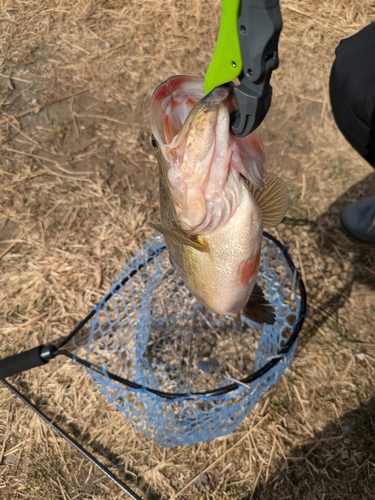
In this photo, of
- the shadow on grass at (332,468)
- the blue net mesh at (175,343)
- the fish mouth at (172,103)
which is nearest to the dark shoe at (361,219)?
the blue net mesh at (175,343)

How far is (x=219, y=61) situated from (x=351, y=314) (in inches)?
88.6

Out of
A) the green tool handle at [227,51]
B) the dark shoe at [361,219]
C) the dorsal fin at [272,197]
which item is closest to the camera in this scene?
the green tool handle at [227,51]

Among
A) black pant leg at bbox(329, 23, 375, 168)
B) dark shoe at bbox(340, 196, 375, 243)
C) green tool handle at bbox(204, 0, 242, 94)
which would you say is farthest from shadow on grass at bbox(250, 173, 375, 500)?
green tool handle at bbox(204, 0, 242, 94)

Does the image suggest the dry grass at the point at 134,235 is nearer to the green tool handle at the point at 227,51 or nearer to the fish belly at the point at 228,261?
the fish belly at the point at 228,261

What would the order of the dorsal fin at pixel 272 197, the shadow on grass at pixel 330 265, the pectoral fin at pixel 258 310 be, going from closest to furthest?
the dorsal fin at pixel 272 197 → the pectoral fin at pixel 258 310 → the shadow on grass at pixel 330 265

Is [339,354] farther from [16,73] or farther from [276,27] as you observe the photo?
[16,73]

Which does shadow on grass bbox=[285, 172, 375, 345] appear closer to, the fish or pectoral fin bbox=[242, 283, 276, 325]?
pectoral fin bbox=[242, 283, 276, 325]

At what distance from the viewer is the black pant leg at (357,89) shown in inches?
95.0

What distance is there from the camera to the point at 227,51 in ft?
3.63

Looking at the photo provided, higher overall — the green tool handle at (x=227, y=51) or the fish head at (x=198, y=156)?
the green tool handle at (x=227, y=51)

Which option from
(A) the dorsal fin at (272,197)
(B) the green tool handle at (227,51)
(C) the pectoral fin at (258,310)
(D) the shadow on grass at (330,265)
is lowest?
(D) the shadow on grass at (330,265)

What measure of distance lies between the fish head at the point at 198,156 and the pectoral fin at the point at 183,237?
4cm

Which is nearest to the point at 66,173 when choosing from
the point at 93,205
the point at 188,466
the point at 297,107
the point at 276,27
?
the point at 93,205

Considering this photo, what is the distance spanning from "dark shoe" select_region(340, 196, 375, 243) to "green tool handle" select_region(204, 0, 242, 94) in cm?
229
